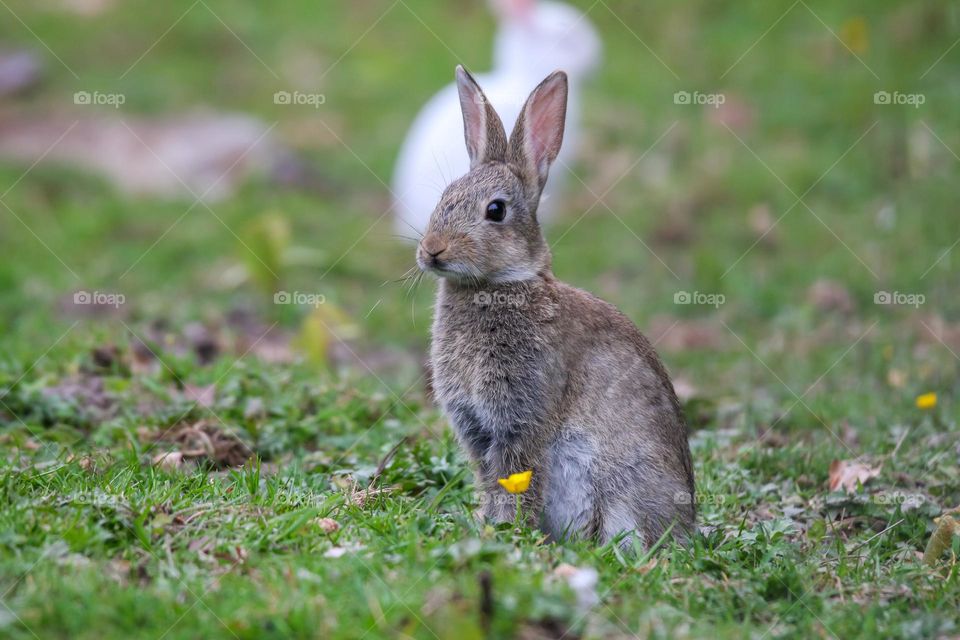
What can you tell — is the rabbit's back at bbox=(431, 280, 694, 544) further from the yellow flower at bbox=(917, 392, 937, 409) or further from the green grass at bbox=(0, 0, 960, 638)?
the yellow flower at bbox=(917, 392, 937, 409)

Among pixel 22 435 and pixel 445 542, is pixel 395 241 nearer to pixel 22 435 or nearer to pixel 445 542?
pixel 22 435

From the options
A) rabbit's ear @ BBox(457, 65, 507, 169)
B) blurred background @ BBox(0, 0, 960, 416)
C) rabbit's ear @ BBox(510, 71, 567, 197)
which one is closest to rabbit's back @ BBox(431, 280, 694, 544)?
rabbit's ear @ BBox(510, 71, 567, 197)

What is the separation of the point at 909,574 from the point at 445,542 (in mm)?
1848

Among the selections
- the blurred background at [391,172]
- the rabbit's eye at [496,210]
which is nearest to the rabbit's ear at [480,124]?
the rabbit's eye at [496,210]

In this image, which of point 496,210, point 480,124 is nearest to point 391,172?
point 480,124

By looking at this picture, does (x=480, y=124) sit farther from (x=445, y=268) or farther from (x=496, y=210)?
(x=445, y=268)

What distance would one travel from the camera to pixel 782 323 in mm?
8406

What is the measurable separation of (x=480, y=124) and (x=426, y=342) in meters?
3.40

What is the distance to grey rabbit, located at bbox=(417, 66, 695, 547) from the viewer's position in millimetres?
4660

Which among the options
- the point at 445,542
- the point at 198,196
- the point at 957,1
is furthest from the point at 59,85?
the point at 445,542

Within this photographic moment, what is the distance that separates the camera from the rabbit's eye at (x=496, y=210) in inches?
192

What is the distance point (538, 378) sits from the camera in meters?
4.69

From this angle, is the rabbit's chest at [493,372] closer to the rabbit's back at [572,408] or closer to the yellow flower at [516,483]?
the rabbit's back at [572,408]

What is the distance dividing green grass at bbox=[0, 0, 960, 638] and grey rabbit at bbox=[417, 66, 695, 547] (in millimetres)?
283
